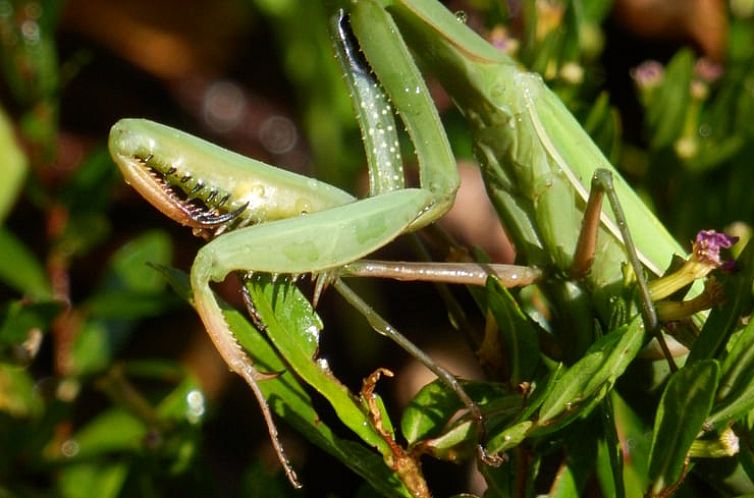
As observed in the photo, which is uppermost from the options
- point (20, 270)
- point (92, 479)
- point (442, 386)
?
point (442, 386)

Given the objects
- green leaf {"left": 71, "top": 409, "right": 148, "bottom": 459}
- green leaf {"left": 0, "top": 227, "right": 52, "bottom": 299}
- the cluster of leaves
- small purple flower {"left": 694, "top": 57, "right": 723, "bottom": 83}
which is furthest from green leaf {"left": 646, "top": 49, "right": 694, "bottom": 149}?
green leaf {"left": 0, "top": 227, "right": 52, "bottom": 299}

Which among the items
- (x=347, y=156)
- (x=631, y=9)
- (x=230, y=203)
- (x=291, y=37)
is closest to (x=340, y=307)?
(x=347, y=156)

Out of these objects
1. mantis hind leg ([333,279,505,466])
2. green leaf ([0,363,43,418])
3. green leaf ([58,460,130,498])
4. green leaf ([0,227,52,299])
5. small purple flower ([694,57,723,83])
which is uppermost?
small purple flower ([694,57,723,83])

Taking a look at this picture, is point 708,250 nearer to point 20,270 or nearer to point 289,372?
point 289,372

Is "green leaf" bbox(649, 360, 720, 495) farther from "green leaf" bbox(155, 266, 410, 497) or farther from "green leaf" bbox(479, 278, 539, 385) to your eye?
"green leaf" bbox(155, 266, 410, 497)

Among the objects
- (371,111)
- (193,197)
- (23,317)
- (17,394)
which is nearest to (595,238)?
(371,111)

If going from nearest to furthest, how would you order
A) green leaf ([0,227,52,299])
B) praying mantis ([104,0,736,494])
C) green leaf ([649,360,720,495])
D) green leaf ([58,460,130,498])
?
green leaf ([649,360,720,495])
praying mantis ([104,0,736,494])
green leaf ([58,460,130,498])
green leaf ([0,227,52,299])

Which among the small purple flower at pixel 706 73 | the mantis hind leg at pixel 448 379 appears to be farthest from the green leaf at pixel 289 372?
the small purple flower at pixel 706 73
